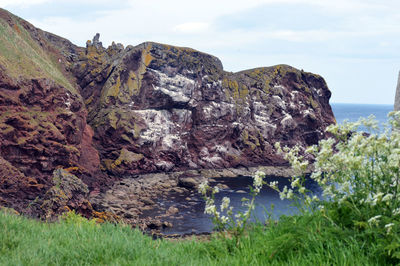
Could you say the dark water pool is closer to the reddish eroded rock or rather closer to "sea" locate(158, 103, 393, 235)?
"sea" locate(158, 103, 393, 235)

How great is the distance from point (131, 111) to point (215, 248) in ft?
196

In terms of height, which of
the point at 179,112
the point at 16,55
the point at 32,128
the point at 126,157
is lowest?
the point at 126,157

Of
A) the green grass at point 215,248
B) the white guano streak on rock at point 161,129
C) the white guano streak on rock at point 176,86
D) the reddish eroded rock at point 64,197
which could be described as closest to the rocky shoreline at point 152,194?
the reddish eroded rock at point 64,197

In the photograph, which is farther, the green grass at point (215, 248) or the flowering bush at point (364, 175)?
the green grass at point (215, 248)

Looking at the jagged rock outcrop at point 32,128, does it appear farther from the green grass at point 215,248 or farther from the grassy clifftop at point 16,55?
the green grass at point 215,248

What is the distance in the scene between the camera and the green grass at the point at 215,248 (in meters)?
5.26

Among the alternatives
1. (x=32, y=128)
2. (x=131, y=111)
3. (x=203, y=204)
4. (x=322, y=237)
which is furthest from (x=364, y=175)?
(x=131, y=111)

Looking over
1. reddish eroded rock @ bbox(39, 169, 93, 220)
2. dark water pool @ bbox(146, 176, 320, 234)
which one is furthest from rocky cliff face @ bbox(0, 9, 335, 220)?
dark water pool @ bbox(146, 176, 320, 234)

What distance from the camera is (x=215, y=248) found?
670 centimetres

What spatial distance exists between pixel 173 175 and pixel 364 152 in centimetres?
5480

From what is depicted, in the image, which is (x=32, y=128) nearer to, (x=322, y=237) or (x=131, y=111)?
(x=131, y=111)

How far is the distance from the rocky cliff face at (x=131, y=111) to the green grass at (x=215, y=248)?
1340 inches

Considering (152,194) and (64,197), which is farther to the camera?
(152,194)

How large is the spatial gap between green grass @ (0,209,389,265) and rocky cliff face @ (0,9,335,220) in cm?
3405
